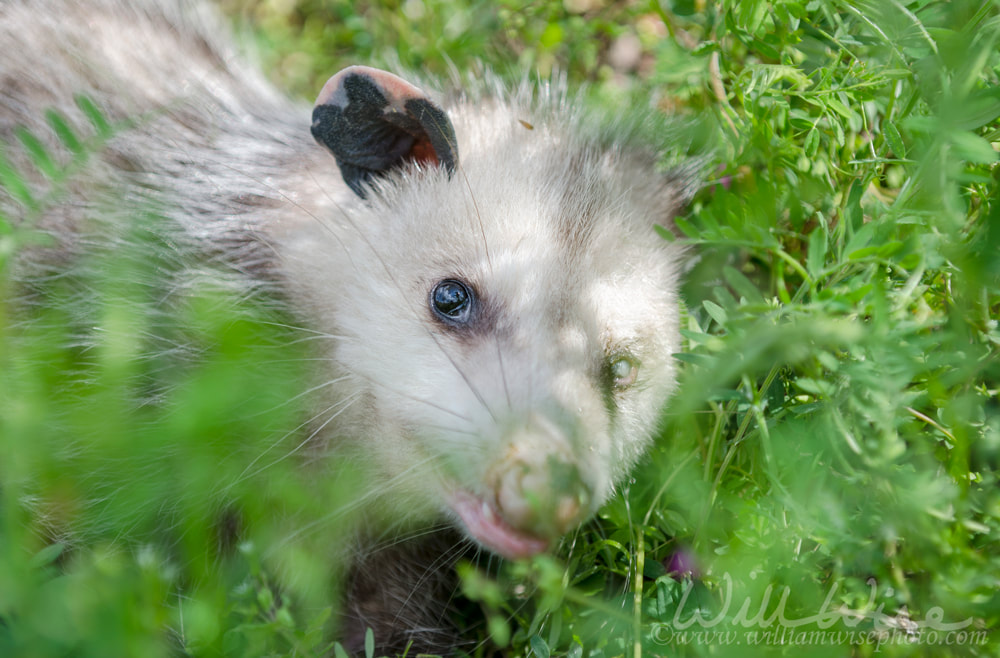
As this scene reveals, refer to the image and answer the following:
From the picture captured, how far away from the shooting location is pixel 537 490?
3.88 feet

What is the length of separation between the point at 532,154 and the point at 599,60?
3.89 ft

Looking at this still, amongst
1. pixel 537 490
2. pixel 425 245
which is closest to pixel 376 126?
pixel 425 245

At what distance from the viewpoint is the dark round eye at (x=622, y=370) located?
1.46m

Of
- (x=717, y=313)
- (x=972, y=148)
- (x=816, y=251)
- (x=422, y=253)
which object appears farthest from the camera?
(x=422, y=253)

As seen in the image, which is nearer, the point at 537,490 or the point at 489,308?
the point at 537,490

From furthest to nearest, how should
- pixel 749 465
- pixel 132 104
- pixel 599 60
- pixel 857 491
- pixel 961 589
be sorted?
pixel 599 60 < pixel 132 104 < pixel 749 465 < pixel 857 491 < pixel 961 589

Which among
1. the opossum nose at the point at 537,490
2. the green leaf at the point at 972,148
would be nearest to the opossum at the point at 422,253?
the opossum nose at the point at 537,490

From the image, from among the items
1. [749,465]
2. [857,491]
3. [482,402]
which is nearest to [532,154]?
[482,402]

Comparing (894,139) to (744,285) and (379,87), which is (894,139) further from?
(379,87)

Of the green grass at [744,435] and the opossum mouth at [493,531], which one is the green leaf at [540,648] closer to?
the green grass at [744,435]

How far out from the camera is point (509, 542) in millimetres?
1244

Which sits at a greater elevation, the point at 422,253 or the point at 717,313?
the point at 422,253

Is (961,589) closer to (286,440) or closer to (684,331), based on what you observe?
(684,331)

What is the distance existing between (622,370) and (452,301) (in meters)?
0.33
